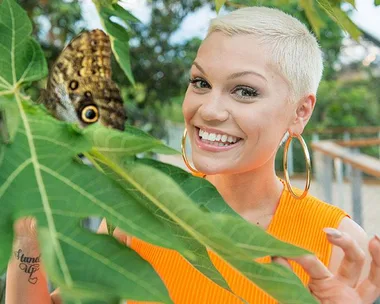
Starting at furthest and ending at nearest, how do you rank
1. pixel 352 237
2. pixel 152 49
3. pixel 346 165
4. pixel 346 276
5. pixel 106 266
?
pixel 152 49
pixel 346 165
pixel 352 237
pixel 346 276
pixel 106 266

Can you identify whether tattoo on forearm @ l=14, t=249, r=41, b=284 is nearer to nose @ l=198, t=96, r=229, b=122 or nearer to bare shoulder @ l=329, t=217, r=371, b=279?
nose @ l=198, t=96, r=229, b=122

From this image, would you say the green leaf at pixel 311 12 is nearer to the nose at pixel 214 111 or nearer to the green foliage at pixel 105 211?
the nose at pixel 214 111

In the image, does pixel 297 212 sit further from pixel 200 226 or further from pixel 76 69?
pixel 200 226

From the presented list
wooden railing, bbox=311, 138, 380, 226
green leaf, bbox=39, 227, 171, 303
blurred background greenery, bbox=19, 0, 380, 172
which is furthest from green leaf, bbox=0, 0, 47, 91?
blurred background greenery, bbox=19, 0, 380, 172

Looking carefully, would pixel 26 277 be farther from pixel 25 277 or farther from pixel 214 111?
pixel 214 111

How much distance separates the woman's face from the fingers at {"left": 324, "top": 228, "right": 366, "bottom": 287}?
0.22 metres

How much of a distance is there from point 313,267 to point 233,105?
258 mm

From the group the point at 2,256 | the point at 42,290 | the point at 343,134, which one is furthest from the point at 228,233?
the point at 343,134

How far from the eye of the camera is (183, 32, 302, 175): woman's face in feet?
2.38

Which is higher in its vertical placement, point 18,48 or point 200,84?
point 18,48

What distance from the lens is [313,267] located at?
54cm

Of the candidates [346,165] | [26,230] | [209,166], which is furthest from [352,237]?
[346,165]

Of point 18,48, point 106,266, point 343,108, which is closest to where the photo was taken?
point 106,266

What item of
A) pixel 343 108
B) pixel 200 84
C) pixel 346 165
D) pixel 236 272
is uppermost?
pixel 200 84
